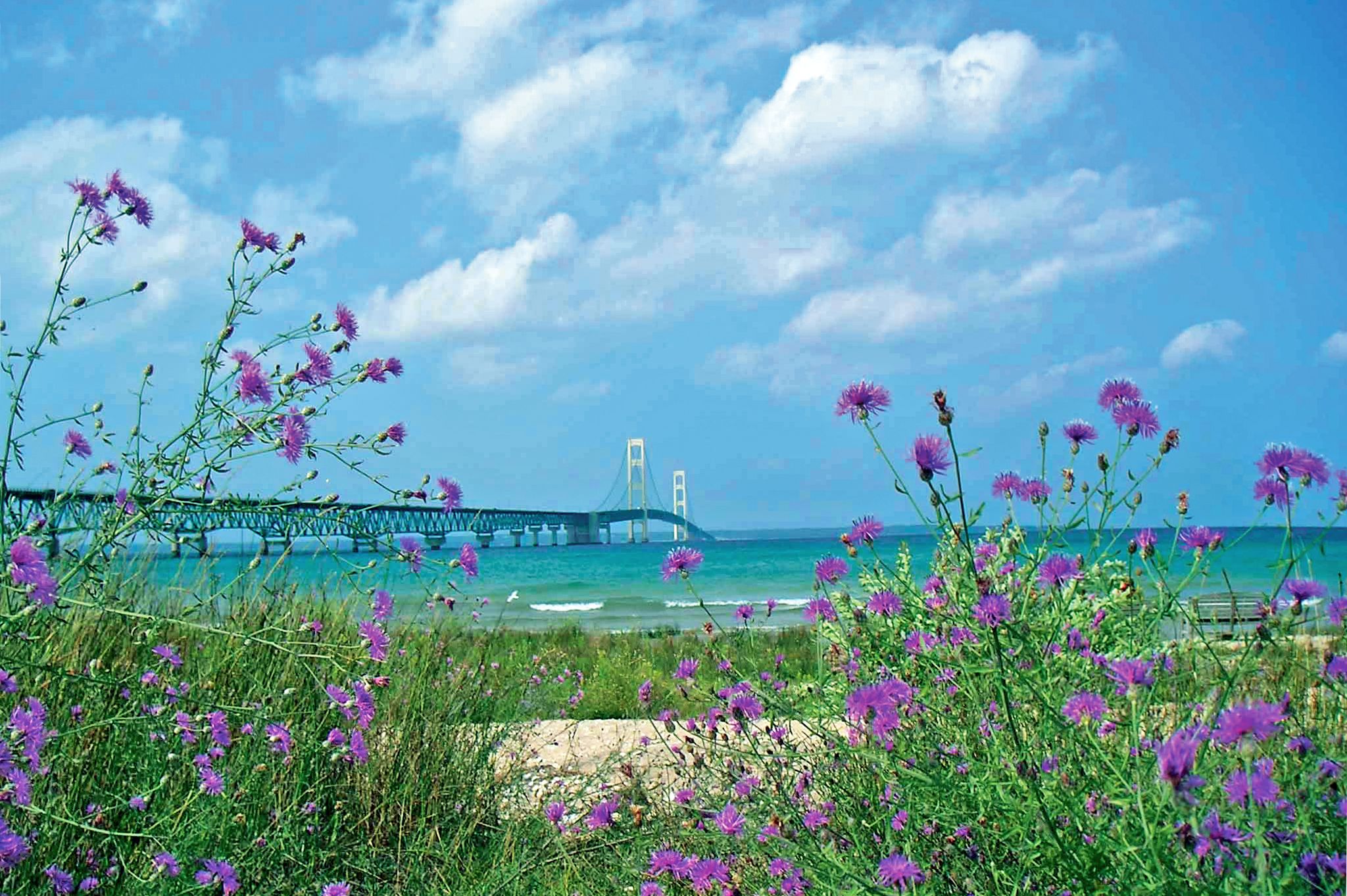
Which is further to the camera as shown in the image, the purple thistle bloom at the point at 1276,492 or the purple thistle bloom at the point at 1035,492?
the purple thistle bloom at the point at 1035,492

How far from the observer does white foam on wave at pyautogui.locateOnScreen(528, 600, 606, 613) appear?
2270 cm

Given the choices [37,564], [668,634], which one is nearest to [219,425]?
[37,564]

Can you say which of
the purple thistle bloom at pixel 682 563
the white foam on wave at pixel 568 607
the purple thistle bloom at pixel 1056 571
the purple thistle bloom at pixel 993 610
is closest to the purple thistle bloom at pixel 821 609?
the purple thistle bloom at pixel 682 563

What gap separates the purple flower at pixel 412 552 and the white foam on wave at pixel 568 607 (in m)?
20.3

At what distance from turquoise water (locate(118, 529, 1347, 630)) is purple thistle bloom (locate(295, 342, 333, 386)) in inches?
16.8

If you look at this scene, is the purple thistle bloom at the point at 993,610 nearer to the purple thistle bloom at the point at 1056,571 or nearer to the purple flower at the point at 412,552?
the purple thistle bloom at the point at 1056,571

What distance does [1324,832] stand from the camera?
143 centimetres

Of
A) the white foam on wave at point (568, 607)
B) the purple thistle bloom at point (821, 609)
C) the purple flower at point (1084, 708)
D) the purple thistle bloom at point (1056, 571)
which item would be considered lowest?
the white foam on wave at point (568, 607)

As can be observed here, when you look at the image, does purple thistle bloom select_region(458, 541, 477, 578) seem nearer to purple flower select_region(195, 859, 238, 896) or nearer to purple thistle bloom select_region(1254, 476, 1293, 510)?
purple flower select_region(195, 859, 238, 896)

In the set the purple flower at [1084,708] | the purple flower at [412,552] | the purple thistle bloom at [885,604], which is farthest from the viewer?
the purple flower at [412,552]

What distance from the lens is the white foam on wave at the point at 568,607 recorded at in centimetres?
2270

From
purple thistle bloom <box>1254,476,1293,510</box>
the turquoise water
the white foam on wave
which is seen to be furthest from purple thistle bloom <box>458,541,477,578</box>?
the white foam on wave

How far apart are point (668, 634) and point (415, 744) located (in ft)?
28.7

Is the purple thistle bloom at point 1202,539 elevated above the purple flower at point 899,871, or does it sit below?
above
